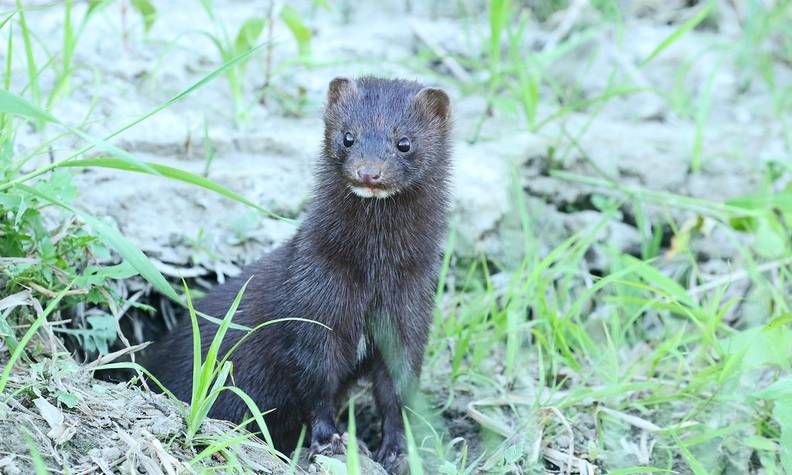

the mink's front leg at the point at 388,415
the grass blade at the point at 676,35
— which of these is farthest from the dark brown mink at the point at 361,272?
the grass blade at the point at 676,35

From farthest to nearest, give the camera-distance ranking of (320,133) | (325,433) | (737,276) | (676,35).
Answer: (320,133) < (676,35) < (737,276) < (325,433)

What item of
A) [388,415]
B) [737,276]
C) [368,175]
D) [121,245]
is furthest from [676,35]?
[121,245]

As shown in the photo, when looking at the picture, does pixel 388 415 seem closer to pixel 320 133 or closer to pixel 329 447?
pixel 329 447

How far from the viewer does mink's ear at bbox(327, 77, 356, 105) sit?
3.63 metres

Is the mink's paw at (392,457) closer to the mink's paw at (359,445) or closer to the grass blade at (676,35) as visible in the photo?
the mink's paw at (359,445)

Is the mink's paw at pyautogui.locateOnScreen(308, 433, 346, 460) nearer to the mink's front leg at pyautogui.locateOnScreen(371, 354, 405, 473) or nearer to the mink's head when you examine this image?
the mink's front leg at pyautogui.locateOnScreen(371, 354, 405, 473)

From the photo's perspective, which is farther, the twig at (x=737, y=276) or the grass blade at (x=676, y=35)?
the grass blade at (x=676, y=35)

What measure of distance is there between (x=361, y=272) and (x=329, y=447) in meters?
0.63

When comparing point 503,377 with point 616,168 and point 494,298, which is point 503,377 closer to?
point 494,298

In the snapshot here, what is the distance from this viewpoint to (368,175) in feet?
10.7

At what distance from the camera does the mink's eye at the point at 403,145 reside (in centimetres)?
348

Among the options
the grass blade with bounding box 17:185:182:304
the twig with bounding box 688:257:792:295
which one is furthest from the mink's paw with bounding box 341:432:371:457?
the twig with bounding box 688:257:792:295

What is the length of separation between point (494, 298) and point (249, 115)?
67.3 inches

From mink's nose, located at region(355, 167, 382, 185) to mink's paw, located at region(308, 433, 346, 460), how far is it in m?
0.94
